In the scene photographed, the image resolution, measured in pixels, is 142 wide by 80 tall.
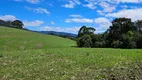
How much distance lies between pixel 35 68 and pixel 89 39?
65.9m

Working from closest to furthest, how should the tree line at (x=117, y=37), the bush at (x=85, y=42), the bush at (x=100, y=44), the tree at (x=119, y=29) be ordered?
the tree line at (x=117, y=37)
the bush at (x=100, y=44)
the tree at (x=119, y=29)
the bush at (x=85, y=42)

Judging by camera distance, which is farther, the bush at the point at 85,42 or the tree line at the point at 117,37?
the bush at the point at 85,42

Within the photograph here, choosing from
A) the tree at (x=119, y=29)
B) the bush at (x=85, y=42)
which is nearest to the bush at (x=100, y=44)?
the tree at (x=119, y=29)

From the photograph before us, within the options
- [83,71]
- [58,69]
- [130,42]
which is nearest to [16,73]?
[58,69]

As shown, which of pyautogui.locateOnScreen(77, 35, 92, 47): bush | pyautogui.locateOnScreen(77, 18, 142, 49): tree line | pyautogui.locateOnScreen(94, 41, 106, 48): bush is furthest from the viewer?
pyautogui.locateOnScreen(77, 35, 92, 47): bush

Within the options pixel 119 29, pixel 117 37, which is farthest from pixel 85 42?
pixel 119 29

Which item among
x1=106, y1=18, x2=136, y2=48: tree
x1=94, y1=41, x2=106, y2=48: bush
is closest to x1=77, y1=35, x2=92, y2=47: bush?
x1=94, y1=41, x2=106, y2=48: bush

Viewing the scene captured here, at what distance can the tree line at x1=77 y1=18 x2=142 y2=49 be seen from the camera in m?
69.9

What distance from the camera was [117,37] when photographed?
79.3 meters

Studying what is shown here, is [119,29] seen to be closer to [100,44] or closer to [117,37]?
[117,37]

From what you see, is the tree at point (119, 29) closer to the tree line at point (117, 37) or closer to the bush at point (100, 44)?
the tree line at point (117, 37)

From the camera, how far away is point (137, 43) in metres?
69.5

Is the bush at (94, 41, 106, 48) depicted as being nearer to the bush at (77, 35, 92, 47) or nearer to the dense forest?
the dense forest

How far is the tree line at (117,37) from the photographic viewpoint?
229ft
